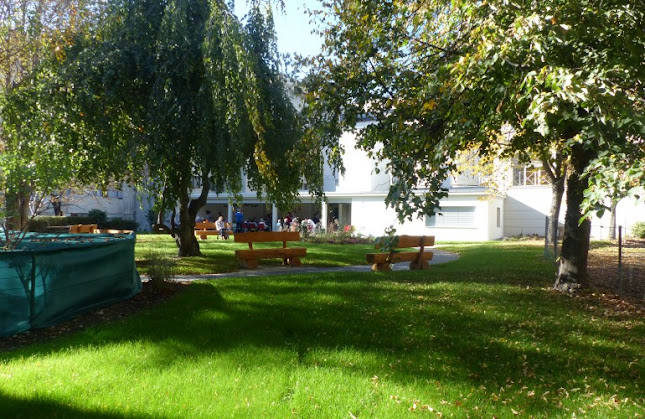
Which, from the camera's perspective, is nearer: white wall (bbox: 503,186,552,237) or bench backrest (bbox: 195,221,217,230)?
bench backrest (bbox: 195,221,217,230)

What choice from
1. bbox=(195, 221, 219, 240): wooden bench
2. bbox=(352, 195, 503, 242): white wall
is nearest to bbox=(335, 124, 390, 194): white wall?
bbox=(352, 195, 503, 242): white wall

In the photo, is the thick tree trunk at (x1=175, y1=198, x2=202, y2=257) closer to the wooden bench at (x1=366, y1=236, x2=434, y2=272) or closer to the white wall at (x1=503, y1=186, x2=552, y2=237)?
the wooden bench at (x1=366, y1=236, x2=434, y2=272)

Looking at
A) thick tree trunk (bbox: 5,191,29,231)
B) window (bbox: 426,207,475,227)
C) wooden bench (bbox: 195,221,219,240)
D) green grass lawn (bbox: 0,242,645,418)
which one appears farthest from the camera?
window (bbox: 426,207,475,227)

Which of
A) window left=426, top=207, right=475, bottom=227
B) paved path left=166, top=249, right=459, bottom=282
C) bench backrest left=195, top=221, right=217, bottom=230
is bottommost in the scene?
paved path left=166, top=249, right=459, bottom=282

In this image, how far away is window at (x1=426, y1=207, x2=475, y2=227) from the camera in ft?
89.5

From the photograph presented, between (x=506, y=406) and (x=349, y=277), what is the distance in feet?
19.0

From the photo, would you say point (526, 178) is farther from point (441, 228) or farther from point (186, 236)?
point (186, 236)

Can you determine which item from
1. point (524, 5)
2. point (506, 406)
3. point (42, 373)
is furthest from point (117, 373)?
point (524, 5)

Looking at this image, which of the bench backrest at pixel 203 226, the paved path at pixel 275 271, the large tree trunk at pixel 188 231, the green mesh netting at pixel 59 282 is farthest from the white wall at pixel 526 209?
the green mesh netting at pixel 59 282

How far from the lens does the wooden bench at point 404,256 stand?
1192 centimetres

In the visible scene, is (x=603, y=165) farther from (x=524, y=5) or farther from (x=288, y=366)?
(x=288, y=366)

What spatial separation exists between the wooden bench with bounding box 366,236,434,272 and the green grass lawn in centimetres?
366

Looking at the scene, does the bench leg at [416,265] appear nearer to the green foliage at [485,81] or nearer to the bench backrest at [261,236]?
the bench backrest at [261,236]

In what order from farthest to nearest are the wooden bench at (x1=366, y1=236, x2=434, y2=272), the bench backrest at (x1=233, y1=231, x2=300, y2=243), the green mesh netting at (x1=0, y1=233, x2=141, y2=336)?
the bench backrest at (x1=233, y1=231, x2=300, y2=243)
the wooden bench at (x1=366, y1=236, x2=434, y2=272)
the green mesh netting at (x1=0, y1=233, x2=141, y2=336)
